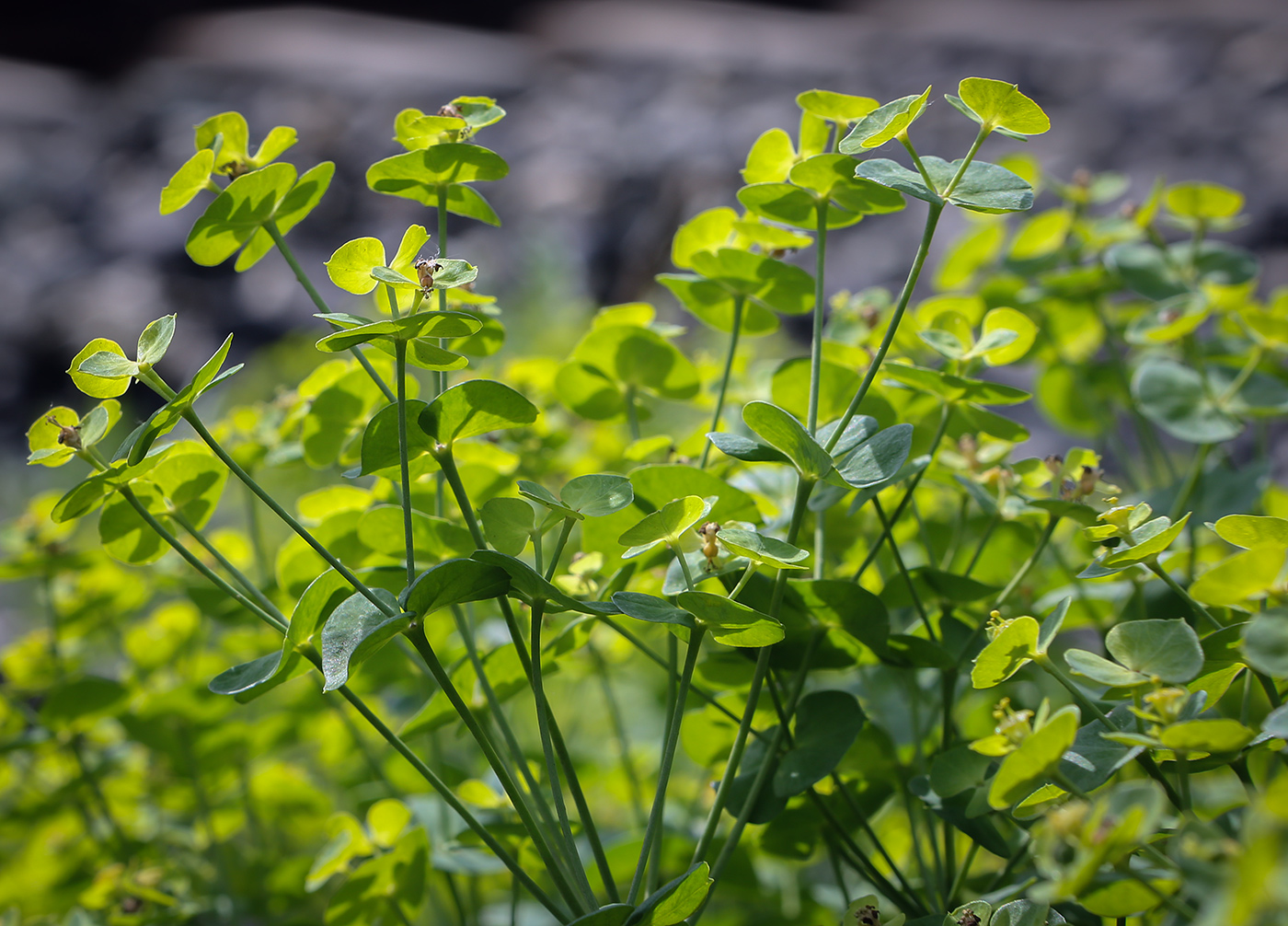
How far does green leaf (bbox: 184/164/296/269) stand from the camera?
0.45m

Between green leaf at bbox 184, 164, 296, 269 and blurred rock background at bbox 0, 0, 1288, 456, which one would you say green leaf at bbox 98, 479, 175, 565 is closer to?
green leaf at bbox 184, 164, 296, 269

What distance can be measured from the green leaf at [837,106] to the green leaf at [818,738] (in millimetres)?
322

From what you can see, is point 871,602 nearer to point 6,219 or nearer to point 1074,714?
point 1074,714

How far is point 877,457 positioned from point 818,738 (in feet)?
0.53

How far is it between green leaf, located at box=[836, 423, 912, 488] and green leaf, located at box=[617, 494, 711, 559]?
7cm

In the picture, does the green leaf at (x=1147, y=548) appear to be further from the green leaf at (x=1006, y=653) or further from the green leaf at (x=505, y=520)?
the green leaf at (x=505, y=520)

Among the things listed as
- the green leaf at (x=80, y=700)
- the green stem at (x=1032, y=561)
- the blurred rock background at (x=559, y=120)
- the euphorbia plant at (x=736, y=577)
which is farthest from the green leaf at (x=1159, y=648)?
the blurred rock background at (x=559, y=120)

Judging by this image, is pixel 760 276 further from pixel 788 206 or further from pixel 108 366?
pixel 108 366

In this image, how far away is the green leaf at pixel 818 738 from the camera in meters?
0.47

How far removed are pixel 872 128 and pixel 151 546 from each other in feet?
1.55

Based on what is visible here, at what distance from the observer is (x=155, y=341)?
45 cm

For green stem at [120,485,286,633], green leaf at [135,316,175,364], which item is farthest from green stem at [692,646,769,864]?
green leaf at [135,316,175,364]

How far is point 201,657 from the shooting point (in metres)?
Answer: 0.82

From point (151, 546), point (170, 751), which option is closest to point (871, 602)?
point (151, 546)
